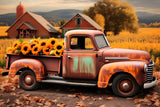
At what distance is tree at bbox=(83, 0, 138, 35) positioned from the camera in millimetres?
48344

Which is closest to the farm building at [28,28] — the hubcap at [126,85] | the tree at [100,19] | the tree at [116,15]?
the tree at [100,19]

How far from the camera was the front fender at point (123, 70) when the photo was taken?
5.97 metres

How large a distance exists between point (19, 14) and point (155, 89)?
135ft

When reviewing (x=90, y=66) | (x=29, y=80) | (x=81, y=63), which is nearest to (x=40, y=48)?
(x=29, y=80)

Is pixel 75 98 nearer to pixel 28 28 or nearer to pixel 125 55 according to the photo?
pixel 125 55

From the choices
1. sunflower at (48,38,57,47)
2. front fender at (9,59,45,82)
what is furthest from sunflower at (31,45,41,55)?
sunflower at (48,38,57,47)

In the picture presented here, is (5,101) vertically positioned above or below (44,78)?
below

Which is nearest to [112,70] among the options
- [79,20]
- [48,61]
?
[48,61]

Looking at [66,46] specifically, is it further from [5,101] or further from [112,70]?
[5,101]

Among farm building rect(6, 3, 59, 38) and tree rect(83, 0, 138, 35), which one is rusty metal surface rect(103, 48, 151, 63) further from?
tree rect(83, 0, 138, 35)

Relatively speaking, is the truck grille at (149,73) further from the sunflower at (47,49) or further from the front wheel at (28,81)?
the front wheel at (28,81)

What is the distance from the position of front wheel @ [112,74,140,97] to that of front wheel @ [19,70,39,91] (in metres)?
2.29

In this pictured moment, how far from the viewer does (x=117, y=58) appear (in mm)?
6293

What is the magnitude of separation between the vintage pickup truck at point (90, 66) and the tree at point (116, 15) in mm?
41794
